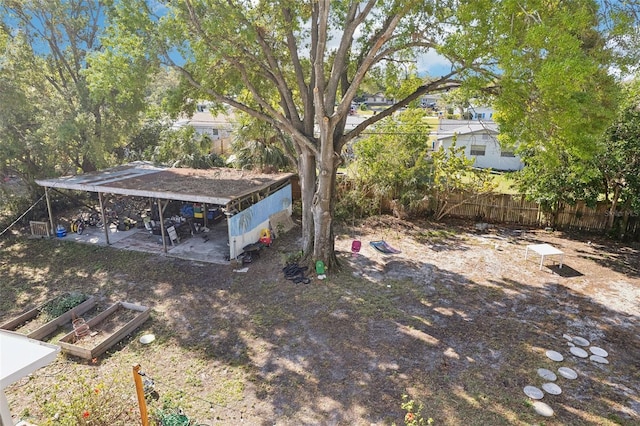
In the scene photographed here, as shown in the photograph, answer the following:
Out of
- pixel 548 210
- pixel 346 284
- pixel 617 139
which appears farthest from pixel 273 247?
pixel 617 139

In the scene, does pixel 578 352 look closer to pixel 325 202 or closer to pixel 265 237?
pixel 325 202

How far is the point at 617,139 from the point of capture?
39.7ft

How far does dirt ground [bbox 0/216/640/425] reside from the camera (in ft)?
19.7

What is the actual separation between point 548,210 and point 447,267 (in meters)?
5.88

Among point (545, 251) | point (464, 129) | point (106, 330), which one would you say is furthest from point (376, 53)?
point (464, 129)

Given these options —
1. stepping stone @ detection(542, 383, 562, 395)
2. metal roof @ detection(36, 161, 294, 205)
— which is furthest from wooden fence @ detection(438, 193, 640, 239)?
stepping stone @ detection(542, 383, 562, 395)

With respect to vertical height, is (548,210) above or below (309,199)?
below

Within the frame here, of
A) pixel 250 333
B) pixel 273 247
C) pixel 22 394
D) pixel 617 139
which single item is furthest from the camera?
pixel 273 247

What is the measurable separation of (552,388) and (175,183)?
11951 millimetres

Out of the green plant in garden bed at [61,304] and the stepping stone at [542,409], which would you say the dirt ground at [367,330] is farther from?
the green plant in garden bed at [61,304]

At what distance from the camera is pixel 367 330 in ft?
26.5

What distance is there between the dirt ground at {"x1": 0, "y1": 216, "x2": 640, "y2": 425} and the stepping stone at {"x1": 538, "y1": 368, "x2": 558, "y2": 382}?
19 centimetres

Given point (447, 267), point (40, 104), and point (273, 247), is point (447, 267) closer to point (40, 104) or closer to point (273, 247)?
point (273, 247)

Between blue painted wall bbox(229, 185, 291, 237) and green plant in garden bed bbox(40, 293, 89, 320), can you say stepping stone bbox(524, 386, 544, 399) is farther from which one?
green plant in garden bed bbox(40, 293, 89, 320)
